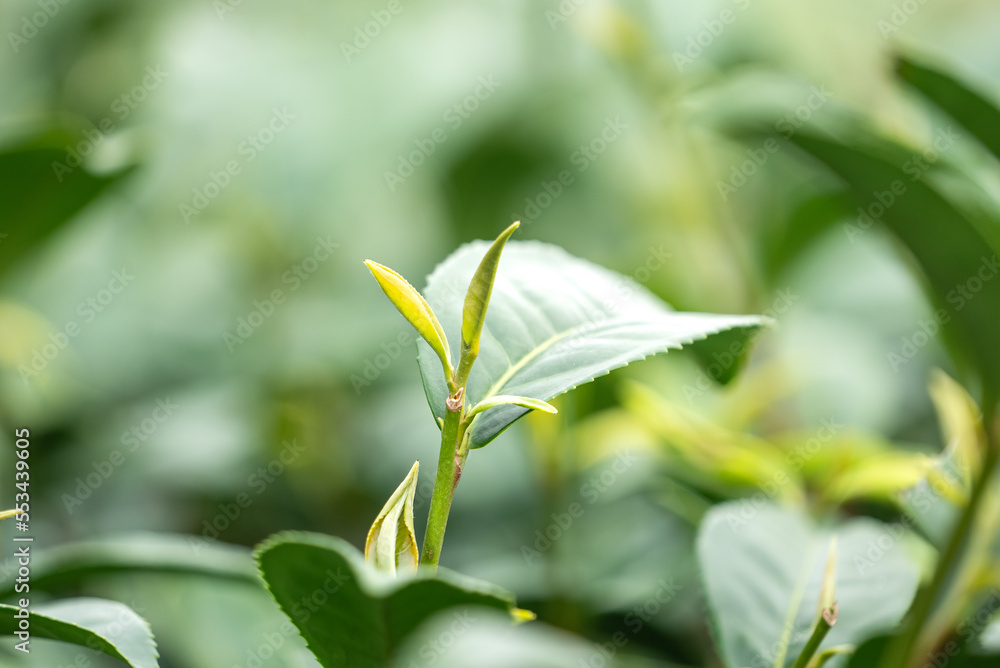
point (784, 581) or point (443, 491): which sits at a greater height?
point (443, 491)

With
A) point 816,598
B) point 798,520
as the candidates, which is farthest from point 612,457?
point 816,598

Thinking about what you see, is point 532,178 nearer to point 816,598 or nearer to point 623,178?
point 623,178

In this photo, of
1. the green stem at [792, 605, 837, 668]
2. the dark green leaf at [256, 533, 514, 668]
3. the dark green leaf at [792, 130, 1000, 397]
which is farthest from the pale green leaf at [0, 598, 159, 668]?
the dark green leaf at [792, 130, 1000, 397]

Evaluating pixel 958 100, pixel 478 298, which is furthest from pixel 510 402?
pixel 958 100

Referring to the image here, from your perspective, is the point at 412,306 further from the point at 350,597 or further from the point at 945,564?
the point at 945,564

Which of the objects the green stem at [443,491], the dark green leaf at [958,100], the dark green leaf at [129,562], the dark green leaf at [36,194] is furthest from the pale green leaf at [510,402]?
the dark green leaf at [36,194]

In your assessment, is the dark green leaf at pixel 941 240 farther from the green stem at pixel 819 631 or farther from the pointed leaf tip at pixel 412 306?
the pointed leaf tip at pixel 412 306
